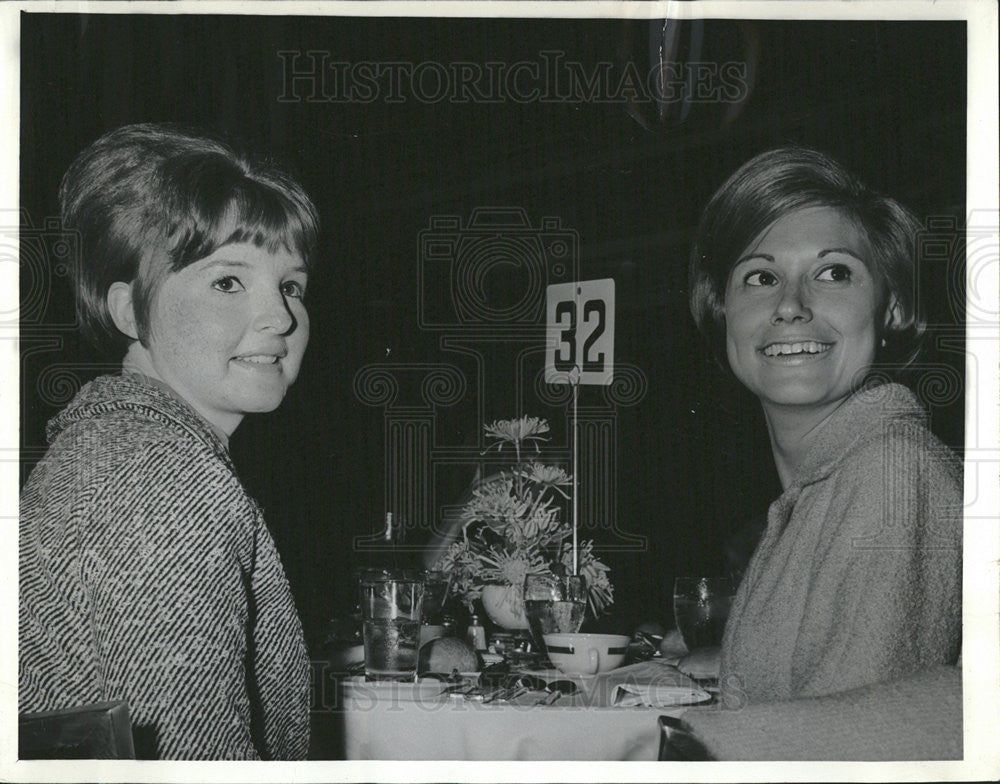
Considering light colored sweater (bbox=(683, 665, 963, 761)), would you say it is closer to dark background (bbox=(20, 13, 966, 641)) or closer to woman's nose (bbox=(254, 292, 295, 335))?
dark background (bbox=(20, 13, 966, 641))

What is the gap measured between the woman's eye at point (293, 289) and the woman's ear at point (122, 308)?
26cm

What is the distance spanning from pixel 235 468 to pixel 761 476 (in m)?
0.95

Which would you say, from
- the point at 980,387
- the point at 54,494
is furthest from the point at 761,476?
the point at 54,494

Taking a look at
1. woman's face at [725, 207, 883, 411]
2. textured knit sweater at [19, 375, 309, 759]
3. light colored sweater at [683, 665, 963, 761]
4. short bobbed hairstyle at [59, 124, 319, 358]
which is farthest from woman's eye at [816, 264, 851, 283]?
textured knit sweater at [19, 375, 309, 759]

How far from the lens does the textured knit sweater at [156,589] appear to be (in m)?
1.85

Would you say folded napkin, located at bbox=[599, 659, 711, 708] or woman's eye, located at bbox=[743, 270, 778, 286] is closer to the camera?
folded napkin, located at bbox=[599, 659, 711, 708]

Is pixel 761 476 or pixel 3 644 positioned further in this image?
pixel 761 476

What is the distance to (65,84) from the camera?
2031 mm

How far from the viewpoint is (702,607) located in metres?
2.08

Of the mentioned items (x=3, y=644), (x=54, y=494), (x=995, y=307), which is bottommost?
(x=3, y=644)

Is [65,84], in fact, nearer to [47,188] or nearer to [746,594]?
[47,188]

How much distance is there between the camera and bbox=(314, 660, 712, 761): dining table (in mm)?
1829

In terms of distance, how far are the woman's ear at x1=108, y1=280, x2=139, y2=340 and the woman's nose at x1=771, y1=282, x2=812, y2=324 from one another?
44.7 inches

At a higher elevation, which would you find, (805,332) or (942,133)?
(942,133)
